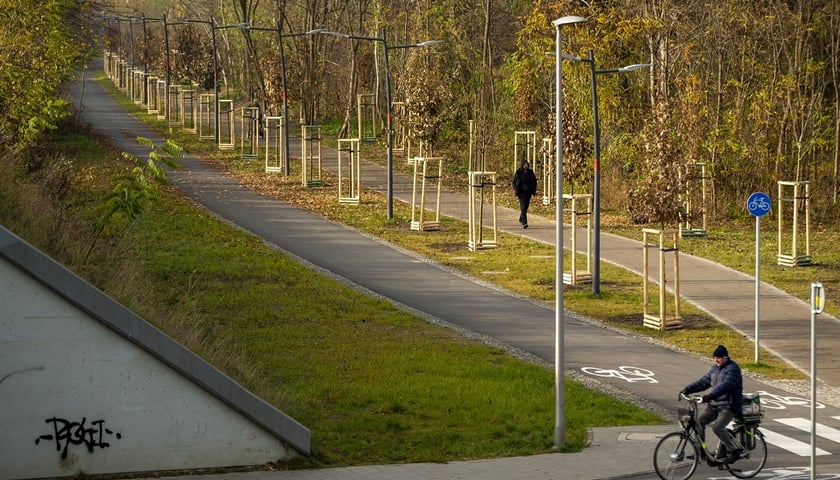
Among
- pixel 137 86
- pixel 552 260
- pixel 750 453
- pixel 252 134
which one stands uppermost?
pixel 137 86

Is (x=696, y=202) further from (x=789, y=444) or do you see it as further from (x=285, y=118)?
(x=789, y=444)

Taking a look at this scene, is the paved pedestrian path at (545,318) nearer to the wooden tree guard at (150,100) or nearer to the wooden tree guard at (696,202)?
the wooden tree guard at (696,202)

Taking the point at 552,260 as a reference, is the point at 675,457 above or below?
below

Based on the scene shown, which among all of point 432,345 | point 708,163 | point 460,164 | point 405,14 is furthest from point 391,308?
point 405,14

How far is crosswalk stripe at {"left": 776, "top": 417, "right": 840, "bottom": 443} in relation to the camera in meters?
17.0

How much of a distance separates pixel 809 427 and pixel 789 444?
1.11m

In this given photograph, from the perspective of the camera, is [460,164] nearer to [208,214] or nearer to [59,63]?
[208,214]

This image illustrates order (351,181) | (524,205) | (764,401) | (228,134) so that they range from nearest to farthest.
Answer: (764,401) → (524,205) → (351,181) → (228,134)

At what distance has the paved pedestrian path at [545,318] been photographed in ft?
49.7

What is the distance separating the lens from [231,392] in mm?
14273

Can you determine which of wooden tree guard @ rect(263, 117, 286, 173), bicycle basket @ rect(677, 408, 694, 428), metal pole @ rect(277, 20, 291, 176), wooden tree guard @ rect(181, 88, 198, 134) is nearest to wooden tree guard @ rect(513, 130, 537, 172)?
metal pole @ rect(277, 20, 291, 176)

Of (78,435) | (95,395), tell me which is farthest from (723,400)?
(78,435)

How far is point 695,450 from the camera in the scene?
14719 millimetres

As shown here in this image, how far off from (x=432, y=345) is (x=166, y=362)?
7920 mm
